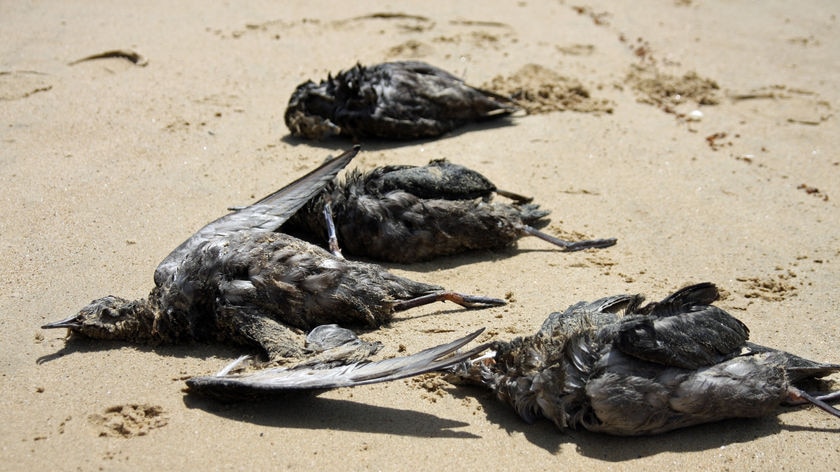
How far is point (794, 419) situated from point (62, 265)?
4003 mm

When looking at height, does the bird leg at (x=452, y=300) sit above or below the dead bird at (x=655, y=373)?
below

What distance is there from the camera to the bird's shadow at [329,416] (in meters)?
3.57

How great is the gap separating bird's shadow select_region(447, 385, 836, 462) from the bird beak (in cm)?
210

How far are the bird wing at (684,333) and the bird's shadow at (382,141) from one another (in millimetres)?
3261

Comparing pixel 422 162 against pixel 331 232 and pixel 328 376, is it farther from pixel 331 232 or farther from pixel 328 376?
pixel 328 376

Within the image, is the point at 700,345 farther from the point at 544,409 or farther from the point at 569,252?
the point at 569,252

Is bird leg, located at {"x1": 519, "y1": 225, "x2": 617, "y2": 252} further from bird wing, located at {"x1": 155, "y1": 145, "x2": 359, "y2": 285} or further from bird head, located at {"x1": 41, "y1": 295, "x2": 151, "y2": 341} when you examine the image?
bird head, located at {"x1": 41, "y1": 295, "x2": 151, "y2": 341}

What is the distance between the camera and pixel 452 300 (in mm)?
4438

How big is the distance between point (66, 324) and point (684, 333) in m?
2.94

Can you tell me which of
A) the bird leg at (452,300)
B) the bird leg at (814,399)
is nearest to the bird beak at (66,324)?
the bird leg at (452,300)

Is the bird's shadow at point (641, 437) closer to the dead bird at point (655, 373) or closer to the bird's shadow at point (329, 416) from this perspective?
the dead bird at point (655, 373)

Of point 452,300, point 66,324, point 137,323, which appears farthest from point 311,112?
point 66,324

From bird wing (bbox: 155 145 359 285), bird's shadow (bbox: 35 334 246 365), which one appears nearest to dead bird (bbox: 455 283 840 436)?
bird's shadow (bbox: 35 334 246 365)

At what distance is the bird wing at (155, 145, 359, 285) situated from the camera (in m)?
4.40
